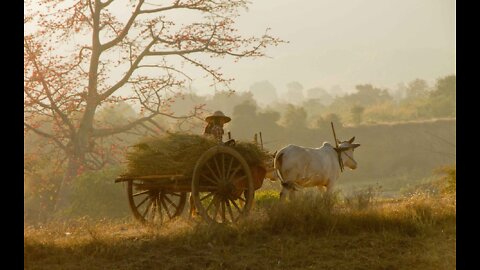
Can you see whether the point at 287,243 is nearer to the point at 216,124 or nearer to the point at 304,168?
the point at 304,168

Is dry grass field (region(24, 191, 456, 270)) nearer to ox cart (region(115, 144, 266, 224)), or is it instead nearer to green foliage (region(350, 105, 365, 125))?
ox cart (region(115, 144, 266, 224))

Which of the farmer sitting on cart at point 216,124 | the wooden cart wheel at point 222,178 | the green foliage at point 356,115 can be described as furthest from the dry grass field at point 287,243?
the green foliage at point 356,115

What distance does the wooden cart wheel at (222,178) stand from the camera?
26.9 ft

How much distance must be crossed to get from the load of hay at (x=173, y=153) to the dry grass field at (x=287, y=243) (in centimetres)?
92

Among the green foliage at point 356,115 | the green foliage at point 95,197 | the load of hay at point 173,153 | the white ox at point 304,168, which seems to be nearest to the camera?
the load of hay at point 173,153

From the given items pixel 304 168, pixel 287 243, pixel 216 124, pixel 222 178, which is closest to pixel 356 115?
pixel 304 168

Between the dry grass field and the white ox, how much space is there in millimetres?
1071

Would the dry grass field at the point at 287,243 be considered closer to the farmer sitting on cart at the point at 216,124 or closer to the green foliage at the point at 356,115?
the farmer sitting on cart at the point at 216,124

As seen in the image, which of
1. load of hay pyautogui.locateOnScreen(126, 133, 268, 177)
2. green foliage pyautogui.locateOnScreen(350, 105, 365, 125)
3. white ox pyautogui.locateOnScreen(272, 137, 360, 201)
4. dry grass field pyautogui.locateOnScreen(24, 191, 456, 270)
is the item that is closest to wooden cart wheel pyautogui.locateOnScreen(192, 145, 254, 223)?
load of hay pyautogui.locateOnScreen(126, 133, 268, 177)

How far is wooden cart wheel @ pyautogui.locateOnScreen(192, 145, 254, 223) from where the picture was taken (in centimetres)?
819

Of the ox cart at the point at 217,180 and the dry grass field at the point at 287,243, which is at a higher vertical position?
the ox cart at the point at 217,180

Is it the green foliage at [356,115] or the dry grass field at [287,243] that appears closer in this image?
the dry grass field at [287,243]

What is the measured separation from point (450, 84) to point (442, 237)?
5316cm
